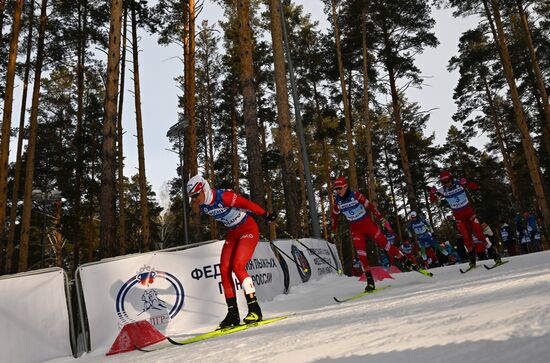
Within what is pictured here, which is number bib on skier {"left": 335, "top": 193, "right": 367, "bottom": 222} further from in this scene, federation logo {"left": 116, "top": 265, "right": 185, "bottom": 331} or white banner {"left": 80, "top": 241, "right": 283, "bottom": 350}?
federation logo {"left": 116, "top": 265, "right": 185, "bottom": 331}

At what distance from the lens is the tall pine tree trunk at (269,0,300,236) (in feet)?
41.8

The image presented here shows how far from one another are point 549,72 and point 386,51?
42.5 ft

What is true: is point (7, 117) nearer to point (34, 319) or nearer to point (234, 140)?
point (34, 319)

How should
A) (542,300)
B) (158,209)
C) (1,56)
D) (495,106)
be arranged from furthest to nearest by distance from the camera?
(158,209) → (495,106) → (1,56) → (542,300)

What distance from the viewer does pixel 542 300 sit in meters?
2.78

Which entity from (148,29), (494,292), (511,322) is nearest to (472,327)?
(511,322)

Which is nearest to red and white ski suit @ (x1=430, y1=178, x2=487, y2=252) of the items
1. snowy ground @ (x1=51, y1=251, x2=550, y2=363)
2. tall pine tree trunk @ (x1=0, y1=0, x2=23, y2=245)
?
snowy ground @ (x1=51, y1=251, x2=550, y2=363)

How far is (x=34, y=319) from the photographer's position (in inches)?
252

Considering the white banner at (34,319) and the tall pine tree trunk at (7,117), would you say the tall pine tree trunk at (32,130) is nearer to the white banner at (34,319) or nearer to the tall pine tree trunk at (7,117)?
the tall pine tree trunk at (7,117)

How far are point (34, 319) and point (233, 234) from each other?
3.65m

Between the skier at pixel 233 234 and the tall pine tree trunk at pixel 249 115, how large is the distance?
575cm

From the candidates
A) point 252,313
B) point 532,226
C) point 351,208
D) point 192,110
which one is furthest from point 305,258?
point 532,226

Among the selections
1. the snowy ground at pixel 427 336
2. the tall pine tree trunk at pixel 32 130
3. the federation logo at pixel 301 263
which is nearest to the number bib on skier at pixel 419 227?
the federation logo at pixel 301 263

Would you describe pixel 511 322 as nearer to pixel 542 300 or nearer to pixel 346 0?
pixel 542 300
